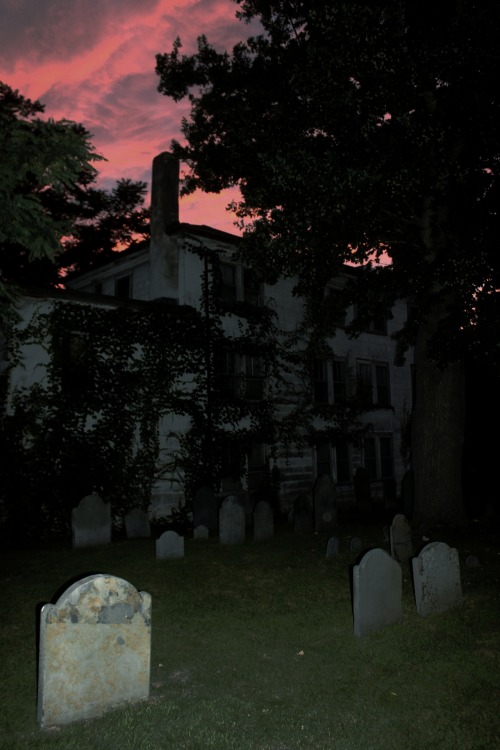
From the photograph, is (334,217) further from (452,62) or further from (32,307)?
(32,307)

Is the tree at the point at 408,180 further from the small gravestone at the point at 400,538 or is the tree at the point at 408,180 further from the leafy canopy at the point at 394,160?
the small gravestone at the point at 400,538

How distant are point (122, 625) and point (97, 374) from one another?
12740 mm

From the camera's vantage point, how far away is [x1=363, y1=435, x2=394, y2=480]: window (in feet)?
83.9

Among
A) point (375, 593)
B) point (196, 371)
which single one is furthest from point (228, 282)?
point (375, 593)

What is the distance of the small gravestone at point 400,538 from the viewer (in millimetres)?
9852

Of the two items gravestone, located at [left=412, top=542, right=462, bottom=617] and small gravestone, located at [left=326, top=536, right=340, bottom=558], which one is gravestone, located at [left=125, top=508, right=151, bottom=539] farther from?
gravestone, located at [left=412, top=542, right=462, bottom=617]

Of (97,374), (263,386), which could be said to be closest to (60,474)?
(97,374)

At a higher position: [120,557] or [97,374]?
[97,374]

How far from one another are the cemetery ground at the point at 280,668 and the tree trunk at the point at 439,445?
143 inches

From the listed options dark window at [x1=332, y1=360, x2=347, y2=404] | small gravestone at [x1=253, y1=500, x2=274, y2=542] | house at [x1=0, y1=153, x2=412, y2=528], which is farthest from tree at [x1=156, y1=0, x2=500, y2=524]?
dark window at [x1=332, y1=360, x2=347, y2=404]

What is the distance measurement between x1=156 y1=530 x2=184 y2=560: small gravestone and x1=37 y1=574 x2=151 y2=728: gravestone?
19.7 ft

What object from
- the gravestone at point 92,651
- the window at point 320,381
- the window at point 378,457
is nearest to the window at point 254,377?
the window at point 320,381

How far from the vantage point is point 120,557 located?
1134cm

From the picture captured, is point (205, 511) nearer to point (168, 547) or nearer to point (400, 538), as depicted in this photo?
point (168, 547)
